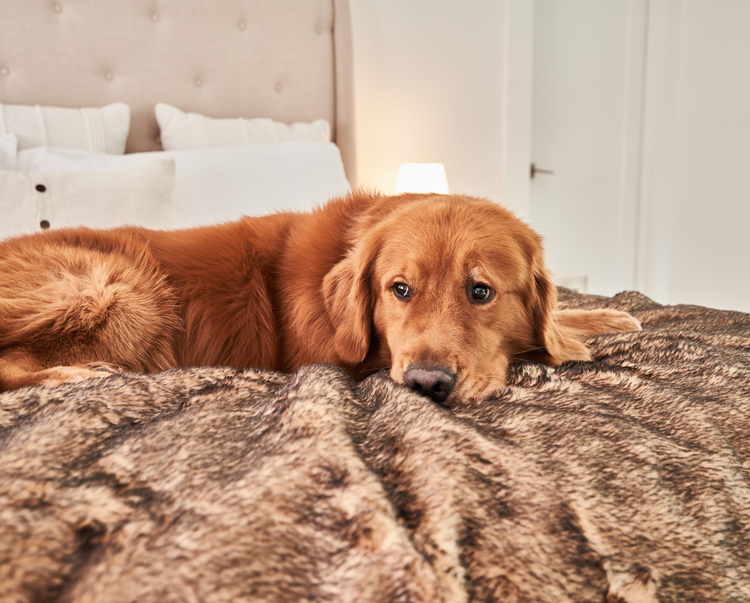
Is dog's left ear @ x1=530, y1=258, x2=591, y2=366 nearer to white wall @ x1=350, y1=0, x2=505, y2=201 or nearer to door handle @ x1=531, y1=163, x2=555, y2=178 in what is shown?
white wall @ x1=350, y1=0, x2=505, y2=201

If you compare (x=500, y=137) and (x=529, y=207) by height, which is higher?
(x=500, y=137)

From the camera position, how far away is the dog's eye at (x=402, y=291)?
1449mm

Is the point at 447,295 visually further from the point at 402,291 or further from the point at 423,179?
the point at 423,179

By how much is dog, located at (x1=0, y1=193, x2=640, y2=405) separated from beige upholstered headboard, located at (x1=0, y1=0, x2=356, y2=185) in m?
1.81

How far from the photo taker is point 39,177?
2102mm

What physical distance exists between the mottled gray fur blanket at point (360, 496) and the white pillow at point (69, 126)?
216cm

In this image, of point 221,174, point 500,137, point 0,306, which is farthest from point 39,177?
point 500,137

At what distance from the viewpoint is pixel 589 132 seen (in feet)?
17.3

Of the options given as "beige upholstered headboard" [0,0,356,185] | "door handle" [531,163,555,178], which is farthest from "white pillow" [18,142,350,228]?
"door handle" [531,163,555,178]

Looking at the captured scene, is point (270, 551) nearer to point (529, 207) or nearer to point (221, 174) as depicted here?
point (221, 174)

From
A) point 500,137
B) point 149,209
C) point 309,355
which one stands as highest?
point 500,137

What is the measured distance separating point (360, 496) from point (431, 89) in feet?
14.2

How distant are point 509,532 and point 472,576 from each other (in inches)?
3.5

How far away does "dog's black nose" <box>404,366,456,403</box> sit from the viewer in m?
1.18
